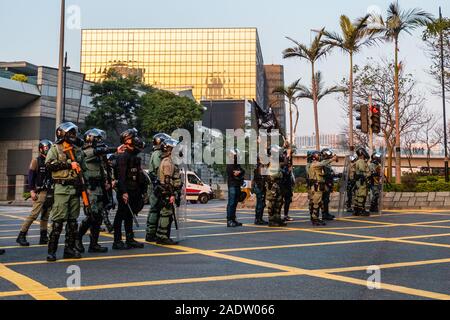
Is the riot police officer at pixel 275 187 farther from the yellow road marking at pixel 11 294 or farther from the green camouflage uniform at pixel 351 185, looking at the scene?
the yellow road marking at pixel 11 294

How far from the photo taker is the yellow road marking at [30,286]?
14.6ft

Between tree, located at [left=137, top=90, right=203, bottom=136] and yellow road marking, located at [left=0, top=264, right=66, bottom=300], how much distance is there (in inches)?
1353

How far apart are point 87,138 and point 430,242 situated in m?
5.90

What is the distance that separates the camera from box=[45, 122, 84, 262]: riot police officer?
668 cm

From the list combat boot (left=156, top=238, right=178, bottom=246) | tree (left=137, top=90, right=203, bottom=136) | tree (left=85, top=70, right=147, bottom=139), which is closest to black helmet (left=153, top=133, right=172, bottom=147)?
combat boot (left=156, top=238, right=178, bottom=246)

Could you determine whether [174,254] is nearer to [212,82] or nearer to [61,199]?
[61,199]

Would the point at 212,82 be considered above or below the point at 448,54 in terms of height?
above

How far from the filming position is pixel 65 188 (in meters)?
6.76

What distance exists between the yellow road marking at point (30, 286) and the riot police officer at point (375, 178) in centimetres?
1087

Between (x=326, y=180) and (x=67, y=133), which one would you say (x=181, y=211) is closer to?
(x=67, y=133)

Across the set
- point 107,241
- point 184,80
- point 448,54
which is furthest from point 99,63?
point 107,241

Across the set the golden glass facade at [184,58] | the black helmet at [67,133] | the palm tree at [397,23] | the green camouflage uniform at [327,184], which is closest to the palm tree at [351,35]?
the palm tree at [397,23]

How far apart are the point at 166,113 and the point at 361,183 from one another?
28361mm

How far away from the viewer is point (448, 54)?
83.3 ft
